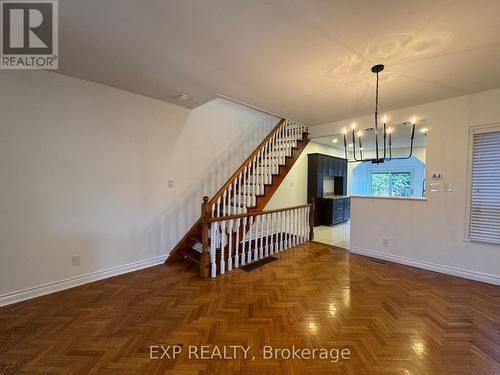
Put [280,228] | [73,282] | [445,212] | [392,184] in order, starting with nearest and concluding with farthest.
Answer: [73,282] < [445,212] < [280,228] < [392,184]

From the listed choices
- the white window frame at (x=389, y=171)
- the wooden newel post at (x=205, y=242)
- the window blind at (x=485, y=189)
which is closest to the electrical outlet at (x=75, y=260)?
the wooden newel post at (x=205, y=242)

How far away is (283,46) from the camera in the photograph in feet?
6.46

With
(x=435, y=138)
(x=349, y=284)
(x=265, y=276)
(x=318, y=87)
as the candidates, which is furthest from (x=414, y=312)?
(x=318, y=87)

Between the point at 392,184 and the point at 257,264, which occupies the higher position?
the point at 392,184

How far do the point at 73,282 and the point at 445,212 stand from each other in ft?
17.2

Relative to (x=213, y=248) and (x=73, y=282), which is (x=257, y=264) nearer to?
(x=213, y=248)

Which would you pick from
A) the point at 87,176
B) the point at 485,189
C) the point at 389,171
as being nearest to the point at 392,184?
the point at 389,171

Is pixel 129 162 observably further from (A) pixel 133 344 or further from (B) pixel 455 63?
(B) pixel 455 63

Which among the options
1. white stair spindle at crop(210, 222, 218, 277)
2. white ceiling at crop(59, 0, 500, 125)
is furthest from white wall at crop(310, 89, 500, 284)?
white stair spindle at crop(210, 222, 218, 277)

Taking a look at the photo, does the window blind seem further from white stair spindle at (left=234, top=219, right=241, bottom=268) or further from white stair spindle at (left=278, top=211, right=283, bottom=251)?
white stair spindle at (left=234, top=219, right=241, bottom=268)

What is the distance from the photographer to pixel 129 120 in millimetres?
3074

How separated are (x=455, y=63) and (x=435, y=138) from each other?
1.38 meters

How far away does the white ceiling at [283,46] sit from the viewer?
1542 mm

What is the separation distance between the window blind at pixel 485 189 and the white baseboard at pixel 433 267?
1.60ft
